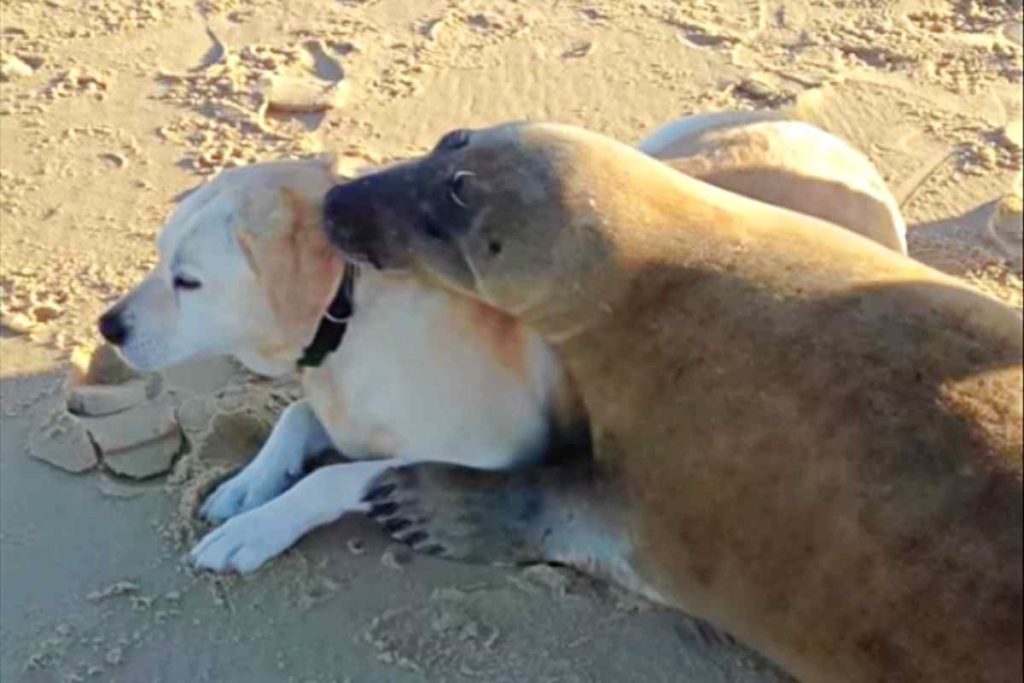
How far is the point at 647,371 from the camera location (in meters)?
4.14

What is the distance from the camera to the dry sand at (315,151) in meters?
4.21

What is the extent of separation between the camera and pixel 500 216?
164 inches

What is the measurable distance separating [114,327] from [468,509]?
2.71 ft

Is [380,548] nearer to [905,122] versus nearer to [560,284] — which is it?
[560,284]

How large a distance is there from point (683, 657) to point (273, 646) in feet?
2.66

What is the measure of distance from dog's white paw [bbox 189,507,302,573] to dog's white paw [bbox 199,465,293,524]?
0.48 feet

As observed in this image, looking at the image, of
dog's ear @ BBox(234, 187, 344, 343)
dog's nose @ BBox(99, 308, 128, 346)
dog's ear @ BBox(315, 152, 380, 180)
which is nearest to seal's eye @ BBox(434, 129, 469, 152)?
dog's ear @ BBox(315, 152, 380, 180)

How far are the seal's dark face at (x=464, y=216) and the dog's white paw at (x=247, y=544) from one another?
0.59m

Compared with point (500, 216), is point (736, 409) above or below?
below

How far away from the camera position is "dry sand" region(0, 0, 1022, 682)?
4.21 meters

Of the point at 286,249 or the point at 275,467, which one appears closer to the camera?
the point at 286,249

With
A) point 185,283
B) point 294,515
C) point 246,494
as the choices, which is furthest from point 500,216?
point 246,494

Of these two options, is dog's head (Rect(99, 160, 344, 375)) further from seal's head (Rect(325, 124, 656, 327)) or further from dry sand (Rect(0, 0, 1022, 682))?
dry sand (Rect(0, 0, 1022, 682))

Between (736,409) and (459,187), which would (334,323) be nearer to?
(459,187)
